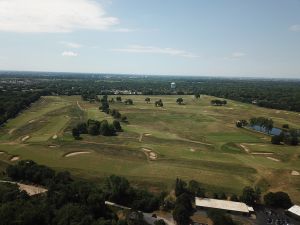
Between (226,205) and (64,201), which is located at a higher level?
(64,201)

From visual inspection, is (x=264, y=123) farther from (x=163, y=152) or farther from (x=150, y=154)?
(x=150, y=154)

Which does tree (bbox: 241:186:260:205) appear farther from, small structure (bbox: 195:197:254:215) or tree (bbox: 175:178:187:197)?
tree (bbox: 175:178:187:197)

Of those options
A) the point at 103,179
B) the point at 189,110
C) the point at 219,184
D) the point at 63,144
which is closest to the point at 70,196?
the point at 103,179

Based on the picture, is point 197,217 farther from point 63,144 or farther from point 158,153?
point 63,144

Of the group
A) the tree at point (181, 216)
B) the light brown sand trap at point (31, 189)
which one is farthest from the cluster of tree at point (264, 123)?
the light brown sand trap at point (31, 189)

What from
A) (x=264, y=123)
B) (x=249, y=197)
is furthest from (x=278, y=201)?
(x=264, y=123)

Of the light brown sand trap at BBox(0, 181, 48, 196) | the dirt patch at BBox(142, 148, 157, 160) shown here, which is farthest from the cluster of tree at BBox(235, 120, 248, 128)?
the light brown sand trap at BBox(0, 181, 48, 196)

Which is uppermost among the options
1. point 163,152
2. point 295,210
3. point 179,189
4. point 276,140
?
point 179,189
